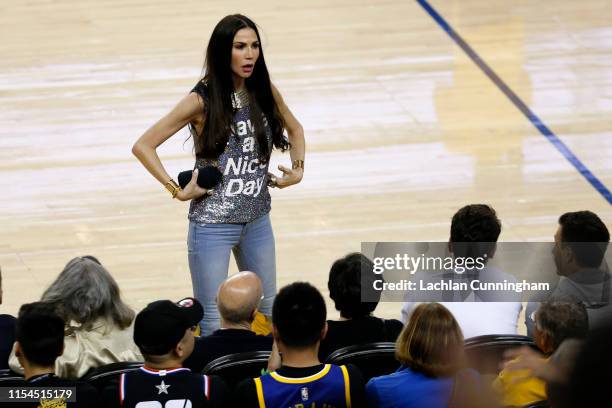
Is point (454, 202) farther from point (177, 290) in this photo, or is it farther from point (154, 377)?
point (154, 377)

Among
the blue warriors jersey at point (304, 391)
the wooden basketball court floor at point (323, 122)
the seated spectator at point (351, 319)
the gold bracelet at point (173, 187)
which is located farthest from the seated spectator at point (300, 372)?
the wooden basketball court floor at point (323, 122)

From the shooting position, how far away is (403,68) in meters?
9.05

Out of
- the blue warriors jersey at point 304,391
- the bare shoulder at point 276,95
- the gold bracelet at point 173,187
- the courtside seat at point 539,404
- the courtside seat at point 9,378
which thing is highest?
the bare shoulder at point 276,95

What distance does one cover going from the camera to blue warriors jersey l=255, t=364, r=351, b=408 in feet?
9.52

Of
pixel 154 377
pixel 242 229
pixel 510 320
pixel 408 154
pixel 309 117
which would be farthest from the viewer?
pixel 309 117

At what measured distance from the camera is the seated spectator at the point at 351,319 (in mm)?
3584

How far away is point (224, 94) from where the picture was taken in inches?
169

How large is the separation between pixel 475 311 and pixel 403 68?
5471 mm

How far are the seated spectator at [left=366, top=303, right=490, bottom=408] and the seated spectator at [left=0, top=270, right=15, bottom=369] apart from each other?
1.37 m

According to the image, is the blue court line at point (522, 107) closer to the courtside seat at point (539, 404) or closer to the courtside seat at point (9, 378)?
the courtside seat at point (539, 404)

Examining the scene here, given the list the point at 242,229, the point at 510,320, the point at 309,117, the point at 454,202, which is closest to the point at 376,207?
the point at 454,202

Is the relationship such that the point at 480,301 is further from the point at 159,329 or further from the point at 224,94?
the point at 159,329

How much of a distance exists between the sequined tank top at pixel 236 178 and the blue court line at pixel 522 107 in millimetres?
3285

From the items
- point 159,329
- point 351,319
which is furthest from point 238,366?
Result: point 351,319
